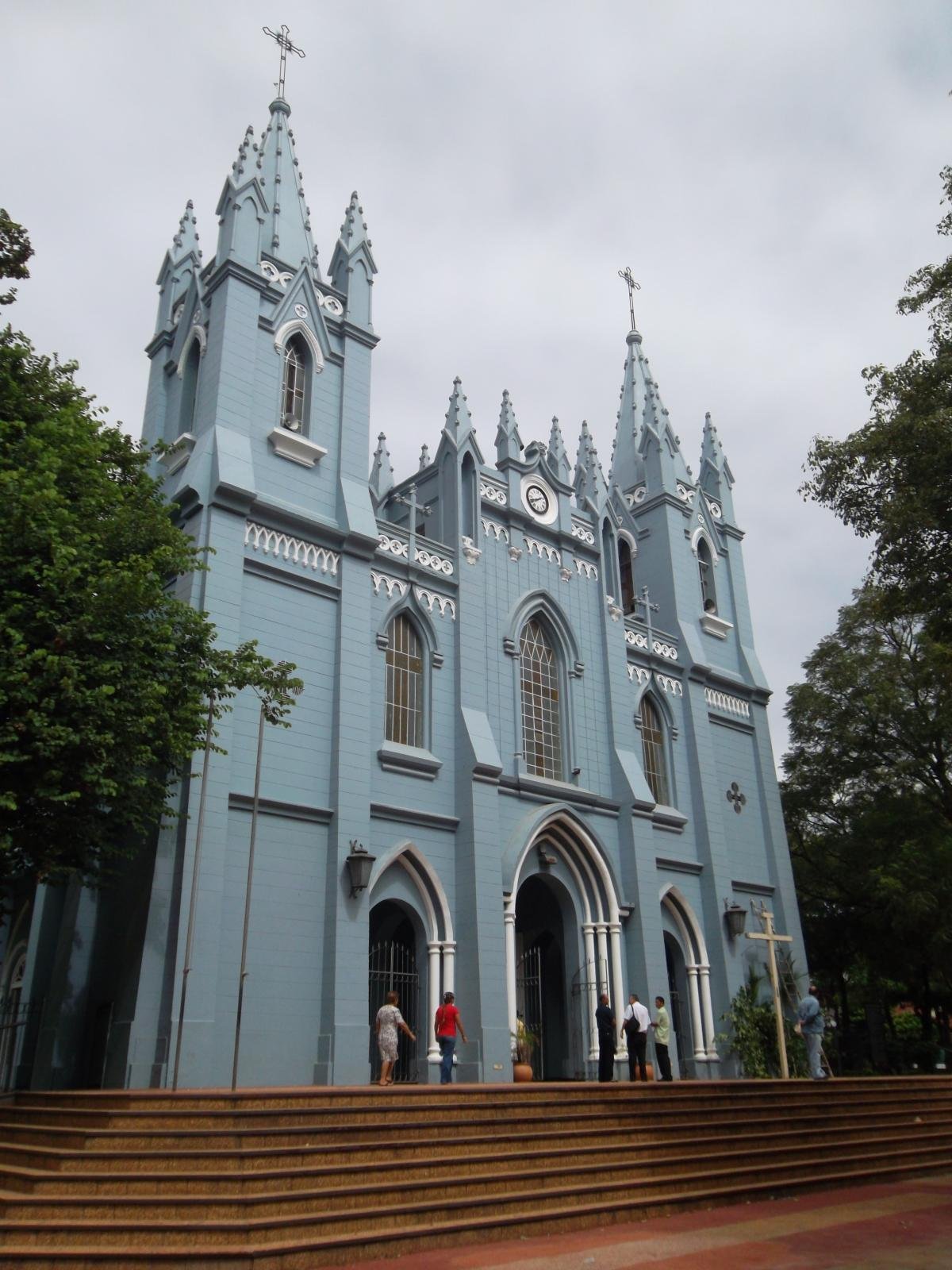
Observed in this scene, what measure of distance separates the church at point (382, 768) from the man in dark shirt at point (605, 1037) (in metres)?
1.66

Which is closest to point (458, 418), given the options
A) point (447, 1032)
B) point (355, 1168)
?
point (447, 1032)

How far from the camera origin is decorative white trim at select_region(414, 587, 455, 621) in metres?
20.1

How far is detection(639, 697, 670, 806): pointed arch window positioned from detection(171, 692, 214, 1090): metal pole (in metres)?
11.7

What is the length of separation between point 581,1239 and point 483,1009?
26.3 ft

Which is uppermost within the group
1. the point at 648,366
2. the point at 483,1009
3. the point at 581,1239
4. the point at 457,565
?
the point at 648,366

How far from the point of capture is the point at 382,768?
1822 centimetres

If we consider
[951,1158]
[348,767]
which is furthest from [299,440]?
[951,1158]

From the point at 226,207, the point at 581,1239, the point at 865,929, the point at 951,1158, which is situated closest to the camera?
the point at 581,1239

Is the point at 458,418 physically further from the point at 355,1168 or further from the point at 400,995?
the point at 355,1168

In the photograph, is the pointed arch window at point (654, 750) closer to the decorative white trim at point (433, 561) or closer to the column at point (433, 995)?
the decorative white trim at point (433, 561)

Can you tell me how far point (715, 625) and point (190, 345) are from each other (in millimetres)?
14835

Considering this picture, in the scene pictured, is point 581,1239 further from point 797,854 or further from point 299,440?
point 797,854

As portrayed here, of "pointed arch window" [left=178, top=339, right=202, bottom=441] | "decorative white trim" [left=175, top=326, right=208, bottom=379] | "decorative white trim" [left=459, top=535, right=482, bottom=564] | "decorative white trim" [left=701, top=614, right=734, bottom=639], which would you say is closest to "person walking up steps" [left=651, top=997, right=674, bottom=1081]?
"decorative white trim" [left=459, top=535, right=482, bottom=564]

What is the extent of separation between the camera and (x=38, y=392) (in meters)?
15.8
